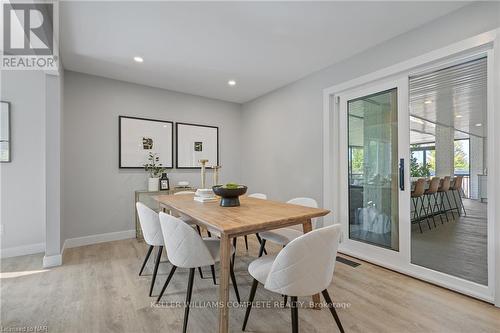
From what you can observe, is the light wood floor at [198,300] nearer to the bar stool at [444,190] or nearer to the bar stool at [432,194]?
the bar stool at [432,194]

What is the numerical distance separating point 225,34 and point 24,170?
→ 311 centimetres

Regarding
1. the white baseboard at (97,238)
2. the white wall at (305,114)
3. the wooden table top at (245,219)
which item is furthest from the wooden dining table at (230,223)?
the white baseboard at (97,238)

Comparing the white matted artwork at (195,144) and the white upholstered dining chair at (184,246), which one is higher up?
the white matted artwork at (195,144)

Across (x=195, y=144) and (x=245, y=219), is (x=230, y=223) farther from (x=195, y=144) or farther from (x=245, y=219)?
(x=195, y=144)

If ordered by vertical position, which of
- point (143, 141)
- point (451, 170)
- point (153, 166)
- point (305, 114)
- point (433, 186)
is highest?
point (305, 114)

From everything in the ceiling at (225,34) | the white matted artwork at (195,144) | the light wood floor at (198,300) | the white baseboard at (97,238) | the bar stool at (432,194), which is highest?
the ceiling at (225,34)

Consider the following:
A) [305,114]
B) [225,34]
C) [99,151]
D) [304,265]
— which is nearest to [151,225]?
[304,265]

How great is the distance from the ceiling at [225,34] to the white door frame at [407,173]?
36 cm

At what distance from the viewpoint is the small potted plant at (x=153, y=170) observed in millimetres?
3648

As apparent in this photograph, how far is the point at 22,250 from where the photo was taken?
2.90 m

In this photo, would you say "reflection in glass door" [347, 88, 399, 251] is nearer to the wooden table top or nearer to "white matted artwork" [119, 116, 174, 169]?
the wooden table top

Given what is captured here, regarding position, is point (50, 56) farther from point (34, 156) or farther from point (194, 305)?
point (194, 305)

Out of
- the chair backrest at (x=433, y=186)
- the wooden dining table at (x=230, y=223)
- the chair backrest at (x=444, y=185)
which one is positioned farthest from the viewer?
the chair backrest at (x=444, y=185)

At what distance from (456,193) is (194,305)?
6951mm
